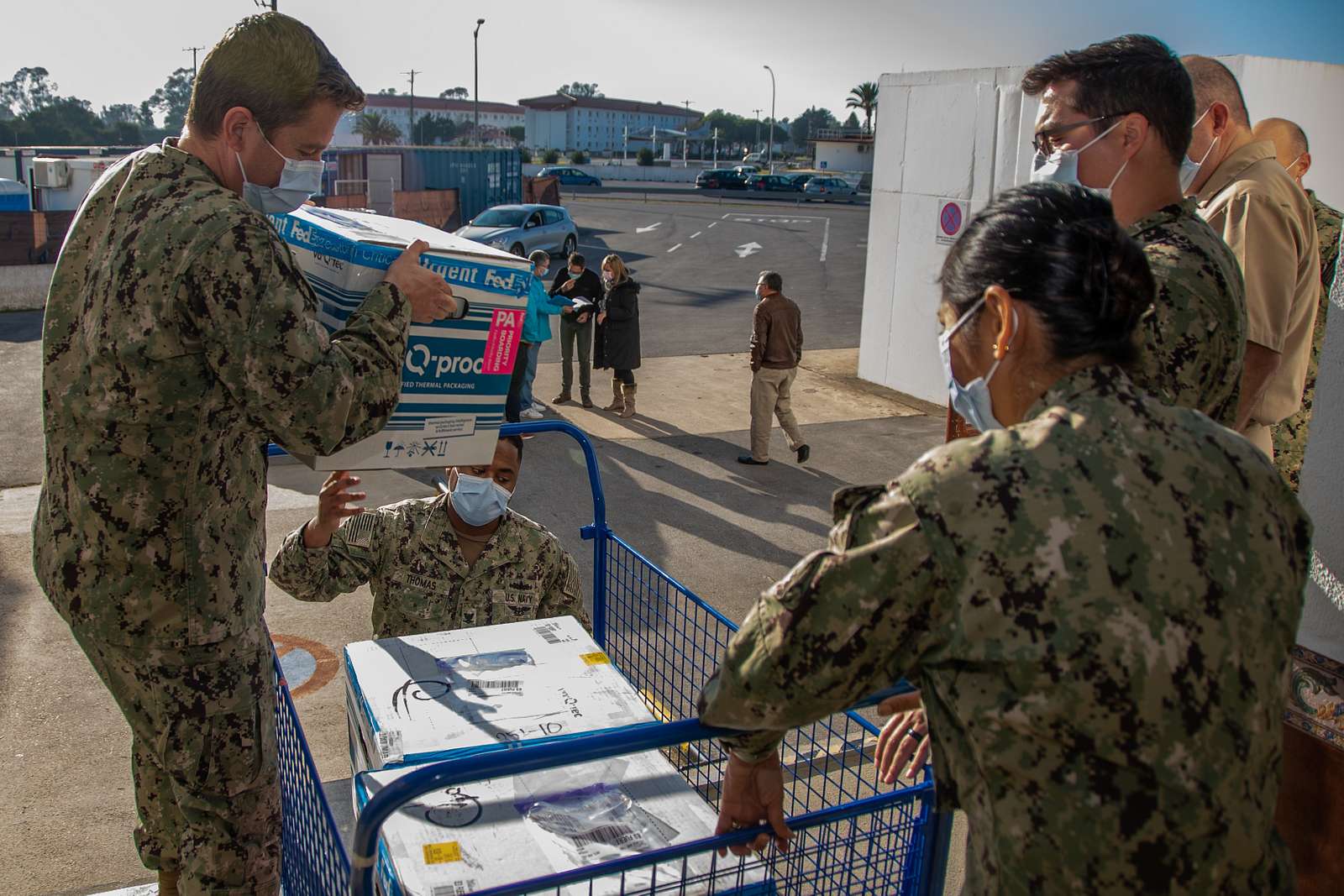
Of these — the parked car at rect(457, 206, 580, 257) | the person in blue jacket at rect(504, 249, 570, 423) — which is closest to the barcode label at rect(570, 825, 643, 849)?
the person in blue jacket at rect(504, 249, 570, 423)

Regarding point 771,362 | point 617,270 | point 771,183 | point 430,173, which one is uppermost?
point 771,183

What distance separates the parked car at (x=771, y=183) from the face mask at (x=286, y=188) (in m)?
56.4

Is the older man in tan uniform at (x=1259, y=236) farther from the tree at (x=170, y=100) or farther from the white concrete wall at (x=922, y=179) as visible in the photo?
the tree at (x=170, y=100)

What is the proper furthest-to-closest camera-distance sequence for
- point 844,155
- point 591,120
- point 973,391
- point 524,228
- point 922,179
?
point 591,120 < point 844,155 < point 524,228 < point 922,179 < point 973,391

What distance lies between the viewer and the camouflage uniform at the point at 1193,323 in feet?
6.88

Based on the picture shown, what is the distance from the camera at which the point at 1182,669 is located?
1.36 metres

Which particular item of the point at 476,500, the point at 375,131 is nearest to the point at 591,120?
the point at 375,131

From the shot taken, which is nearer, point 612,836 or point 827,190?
point 612,836

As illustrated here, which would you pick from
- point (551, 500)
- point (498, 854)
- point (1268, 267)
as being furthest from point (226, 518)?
point (551, 500)

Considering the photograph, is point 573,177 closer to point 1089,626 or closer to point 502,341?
point 502,341

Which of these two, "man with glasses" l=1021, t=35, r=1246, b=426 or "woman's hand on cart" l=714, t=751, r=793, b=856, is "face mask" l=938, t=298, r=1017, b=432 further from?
"woman's hand on cart" l=714, t=751, r=793, b=856

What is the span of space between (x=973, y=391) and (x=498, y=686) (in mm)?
1543

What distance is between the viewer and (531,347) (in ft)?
35.7

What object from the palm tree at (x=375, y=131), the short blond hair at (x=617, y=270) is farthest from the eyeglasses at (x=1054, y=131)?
the palm tree at (x=375, y=131)
